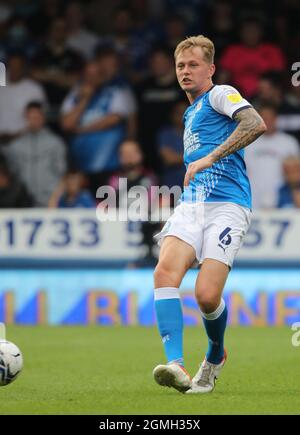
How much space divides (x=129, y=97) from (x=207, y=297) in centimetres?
853

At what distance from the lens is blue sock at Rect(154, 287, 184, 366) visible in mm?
7211

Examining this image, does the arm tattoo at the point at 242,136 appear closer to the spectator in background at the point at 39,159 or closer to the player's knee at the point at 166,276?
the player's knee at the point at 166,276

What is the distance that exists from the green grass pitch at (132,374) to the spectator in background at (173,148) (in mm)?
2666

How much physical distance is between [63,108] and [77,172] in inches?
64.9

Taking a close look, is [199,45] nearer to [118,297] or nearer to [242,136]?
[242,136]

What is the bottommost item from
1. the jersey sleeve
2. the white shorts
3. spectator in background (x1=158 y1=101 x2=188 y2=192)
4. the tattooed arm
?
the white shorts

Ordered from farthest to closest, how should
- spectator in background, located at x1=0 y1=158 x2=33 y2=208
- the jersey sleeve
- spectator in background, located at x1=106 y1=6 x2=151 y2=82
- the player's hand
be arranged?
spectator in background, located at x1=106 y1=6 x2=151 y2=82, spectator in background, located at x1=0 y1=158 x2=33 y2=208, the jersey sleeve, the player's hand

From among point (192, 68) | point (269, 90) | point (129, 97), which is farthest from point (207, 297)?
point (129, 97)

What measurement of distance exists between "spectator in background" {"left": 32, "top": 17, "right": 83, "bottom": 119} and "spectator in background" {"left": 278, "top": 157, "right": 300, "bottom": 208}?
370cm

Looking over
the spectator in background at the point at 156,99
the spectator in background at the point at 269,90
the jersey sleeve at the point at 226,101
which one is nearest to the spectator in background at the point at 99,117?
the spectator in background at the point at 156,99

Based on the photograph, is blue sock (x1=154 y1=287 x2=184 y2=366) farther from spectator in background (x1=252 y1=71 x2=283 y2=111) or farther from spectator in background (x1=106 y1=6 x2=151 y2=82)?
spectator in background (x1=106 y1=6 x2=151 y2=82)

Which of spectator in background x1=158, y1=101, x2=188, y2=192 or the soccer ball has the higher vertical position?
spectator in background x1=158, y1=101, x2=188, y2=192

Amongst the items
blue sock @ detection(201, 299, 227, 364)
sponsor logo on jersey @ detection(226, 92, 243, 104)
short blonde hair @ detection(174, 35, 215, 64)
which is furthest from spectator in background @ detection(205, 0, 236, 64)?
blue sock @ detection(201, 299, 227, 364)
